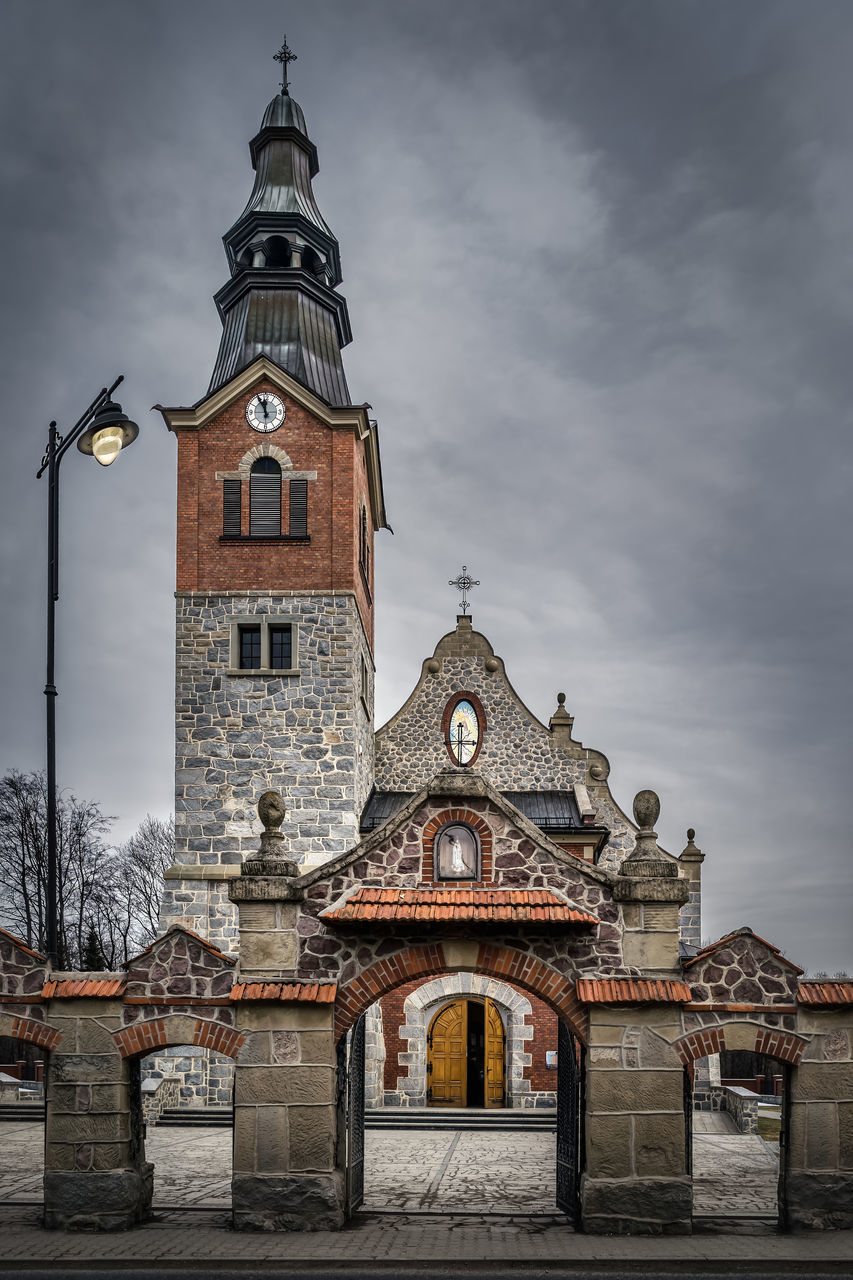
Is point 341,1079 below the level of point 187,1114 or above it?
above

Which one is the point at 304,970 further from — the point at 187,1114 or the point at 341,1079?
the point at 187,1114

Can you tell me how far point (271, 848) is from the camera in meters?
15.4

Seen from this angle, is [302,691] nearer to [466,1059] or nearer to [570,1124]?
[466,1059]

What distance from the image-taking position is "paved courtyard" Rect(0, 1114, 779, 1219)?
1616cm

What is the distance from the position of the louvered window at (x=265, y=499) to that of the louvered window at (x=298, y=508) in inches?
11.7

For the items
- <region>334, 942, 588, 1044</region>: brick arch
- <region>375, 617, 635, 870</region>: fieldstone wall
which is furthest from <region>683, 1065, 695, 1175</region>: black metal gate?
<region>375, 617, 635, 870</region>: fieldstone wall

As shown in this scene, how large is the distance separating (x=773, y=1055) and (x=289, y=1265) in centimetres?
607

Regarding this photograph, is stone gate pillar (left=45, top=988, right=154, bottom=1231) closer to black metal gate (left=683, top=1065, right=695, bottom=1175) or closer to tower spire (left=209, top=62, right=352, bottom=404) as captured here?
black metal gate (left=683, top=1065, right=695, bottom=1175)

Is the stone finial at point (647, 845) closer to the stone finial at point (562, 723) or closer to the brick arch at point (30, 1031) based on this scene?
the brick arch at point (30, 1031)

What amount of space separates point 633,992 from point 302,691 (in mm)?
13761

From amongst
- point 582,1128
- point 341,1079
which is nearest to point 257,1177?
point 341,1079

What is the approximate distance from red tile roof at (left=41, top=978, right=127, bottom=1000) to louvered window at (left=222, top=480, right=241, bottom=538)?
1428 centimetres

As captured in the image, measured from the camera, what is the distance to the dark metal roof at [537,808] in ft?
95.5

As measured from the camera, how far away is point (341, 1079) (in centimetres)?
1522
